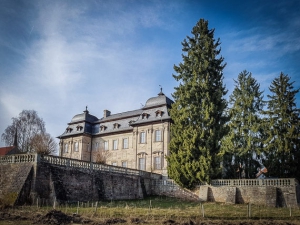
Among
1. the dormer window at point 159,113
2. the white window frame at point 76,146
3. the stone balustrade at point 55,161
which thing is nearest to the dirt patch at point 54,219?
the stone balustrade at point 55,161

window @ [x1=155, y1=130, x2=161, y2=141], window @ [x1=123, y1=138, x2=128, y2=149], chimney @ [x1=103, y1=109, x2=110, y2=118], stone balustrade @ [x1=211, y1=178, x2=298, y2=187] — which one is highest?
chimney @ [x1=103, y1=109, x2=110, y2=118]

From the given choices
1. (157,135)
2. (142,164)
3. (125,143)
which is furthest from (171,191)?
(125,143)

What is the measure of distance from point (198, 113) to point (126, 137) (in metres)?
17.5

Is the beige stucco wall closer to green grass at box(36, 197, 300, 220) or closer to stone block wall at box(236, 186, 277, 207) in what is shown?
stone block wall at box(236, 186, 277, 207)

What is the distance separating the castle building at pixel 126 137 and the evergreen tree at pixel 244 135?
8334 millimetres

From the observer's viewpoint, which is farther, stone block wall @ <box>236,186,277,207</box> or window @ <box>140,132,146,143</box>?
window @ <box>140,132,146,143</box>

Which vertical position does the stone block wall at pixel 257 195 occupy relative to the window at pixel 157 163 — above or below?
below

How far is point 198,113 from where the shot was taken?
26.5 metres

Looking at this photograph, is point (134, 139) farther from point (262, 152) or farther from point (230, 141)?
point (262, 152)

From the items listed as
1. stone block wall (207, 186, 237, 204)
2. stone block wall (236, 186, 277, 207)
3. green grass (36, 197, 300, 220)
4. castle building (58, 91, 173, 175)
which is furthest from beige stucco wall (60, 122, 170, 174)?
green grass (36, 197, 300, 220)

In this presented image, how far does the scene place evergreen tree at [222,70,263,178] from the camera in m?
29.1

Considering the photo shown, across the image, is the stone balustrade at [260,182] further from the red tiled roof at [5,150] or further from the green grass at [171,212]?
the red tiled roof at [5,150]

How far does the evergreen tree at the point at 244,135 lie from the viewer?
2908 centimetres

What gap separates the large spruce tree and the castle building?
7869mm
